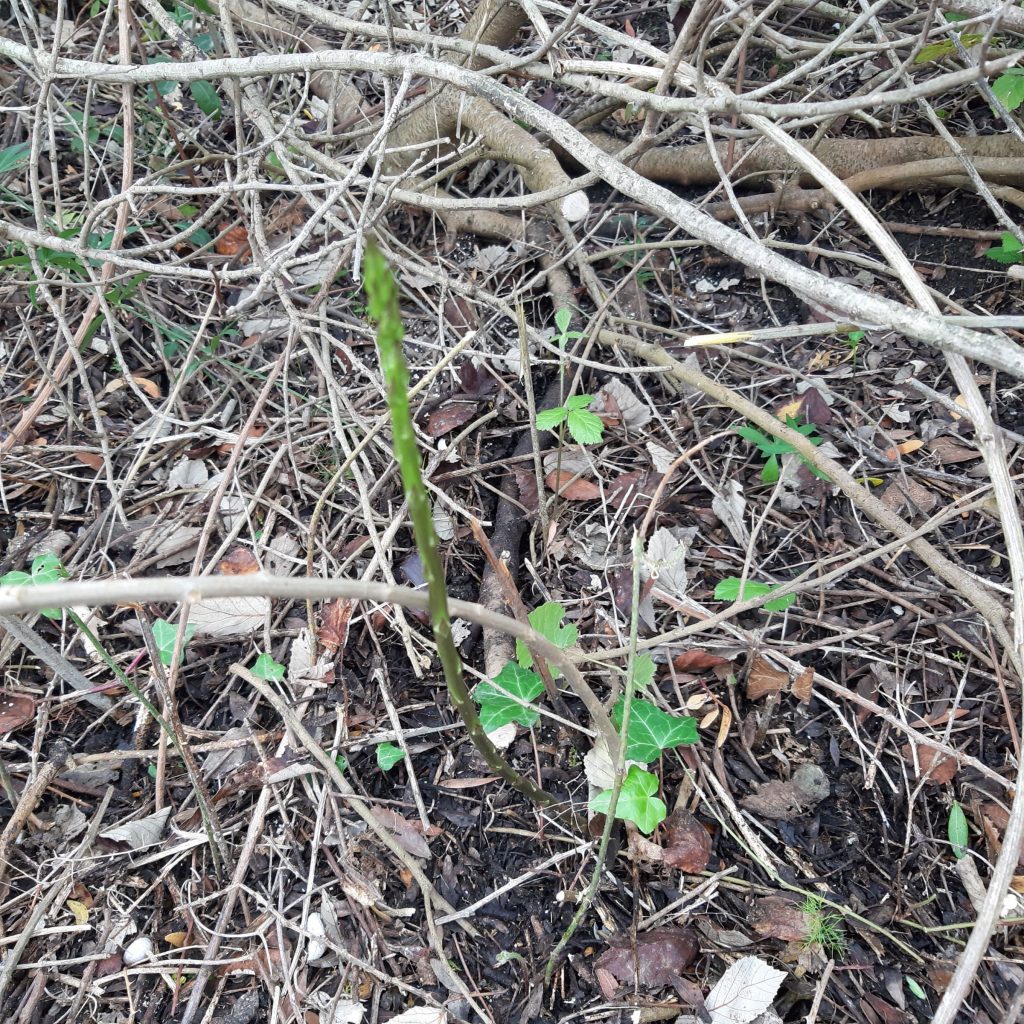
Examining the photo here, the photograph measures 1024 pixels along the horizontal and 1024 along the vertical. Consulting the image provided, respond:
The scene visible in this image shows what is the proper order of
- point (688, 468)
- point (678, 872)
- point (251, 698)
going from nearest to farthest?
point (678, 872), point (251, 698), point (688, 468)

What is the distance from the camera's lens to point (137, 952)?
4.69 feet

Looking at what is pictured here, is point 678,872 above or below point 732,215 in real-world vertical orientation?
below

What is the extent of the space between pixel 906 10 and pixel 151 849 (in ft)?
10.7

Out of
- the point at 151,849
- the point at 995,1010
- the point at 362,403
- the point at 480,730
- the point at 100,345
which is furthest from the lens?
the point at 100,345

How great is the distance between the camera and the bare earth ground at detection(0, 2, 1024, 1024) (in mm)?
1384

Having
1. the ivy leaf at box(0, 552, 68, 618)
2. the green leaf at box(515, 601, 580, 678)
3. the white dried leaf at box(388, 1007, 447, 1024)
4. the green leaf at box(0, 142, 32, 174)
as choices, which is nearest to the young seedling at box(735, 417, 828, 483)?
the green leaf at box(515, 601, 580, 678)

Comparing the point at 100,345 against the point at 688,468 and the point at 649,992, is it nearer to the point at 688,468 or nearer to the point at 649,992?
the point at 688,468

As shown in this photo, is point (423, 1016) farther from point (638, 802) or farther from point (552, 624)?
point (552, 624)

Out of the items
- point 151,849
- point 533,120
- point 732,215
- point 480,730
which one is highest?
point 533,120

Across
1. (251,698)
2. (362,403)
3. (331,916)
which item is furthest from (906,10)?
(331,916)

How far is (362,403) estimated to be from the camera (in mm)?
2139

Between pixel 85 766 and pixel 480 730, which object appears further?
pixel 85 766

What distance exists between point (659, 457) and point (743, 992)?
46.8 inches

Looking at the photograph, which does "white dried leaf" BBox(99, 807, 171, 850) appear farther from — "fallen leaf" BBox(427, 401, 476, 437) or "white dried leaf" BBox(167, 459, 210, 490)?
"fallen leaf" BBox(427, 401, 476, 437)
